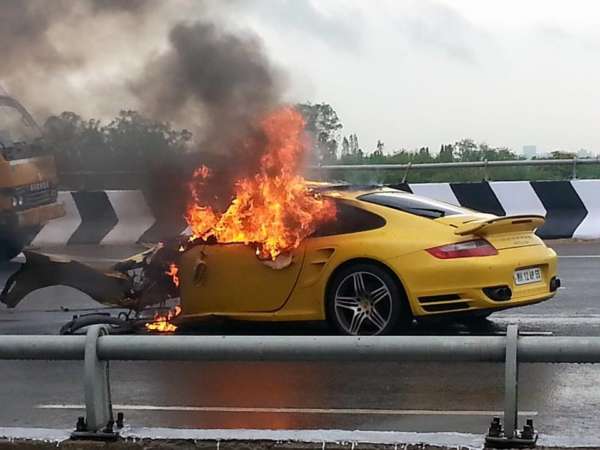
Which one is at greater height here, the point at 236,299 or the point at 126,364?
the point at 236,299

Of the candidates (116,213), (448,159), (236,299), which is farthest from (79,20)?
(448,159)

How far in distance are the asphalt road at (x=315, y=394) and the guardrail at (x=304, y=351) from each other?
3.37 feet

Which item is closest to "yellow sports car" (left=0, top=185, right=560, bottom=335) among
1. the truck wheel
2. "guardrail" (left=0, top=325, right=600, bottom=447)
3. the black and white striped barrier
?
"guardrail" (left=0, top=325, right=600, bottom=447)

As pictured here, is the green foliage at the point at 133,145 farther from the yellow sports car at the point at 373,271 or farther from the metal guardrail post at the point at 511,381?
the metal guardrail post at the point at 511,381

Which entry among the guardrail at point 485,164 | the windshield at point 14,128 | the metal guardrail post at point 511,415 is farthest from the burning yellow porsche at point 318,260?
the guardrail at point 485,164

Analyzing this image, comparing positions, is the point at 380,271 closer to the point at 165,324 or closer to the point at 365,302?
the point at 365,302

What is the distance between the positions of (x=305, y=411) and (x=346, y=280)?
221 centimetres

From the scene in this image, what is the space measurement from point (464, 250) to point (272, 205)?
5.56 feet

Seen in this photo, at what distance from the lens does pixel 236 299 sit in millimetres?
9195

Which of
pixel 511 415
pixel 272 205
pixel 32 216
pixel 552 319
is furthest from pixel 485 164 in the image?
pixel 511 415

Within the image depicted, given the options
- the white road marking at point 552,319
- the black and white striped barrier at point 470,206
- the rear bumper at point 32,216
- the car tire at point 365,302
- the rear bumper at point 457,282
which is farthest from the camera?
the black and white striped barrier at point 470,206

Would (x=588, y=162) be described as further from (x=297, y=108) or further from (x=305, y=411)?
(x=305, y=411)

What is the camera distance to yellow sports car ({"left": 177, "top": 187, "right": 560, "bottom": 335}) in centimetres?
862

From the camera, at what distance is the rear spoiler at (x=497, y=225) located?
877 centimetres
